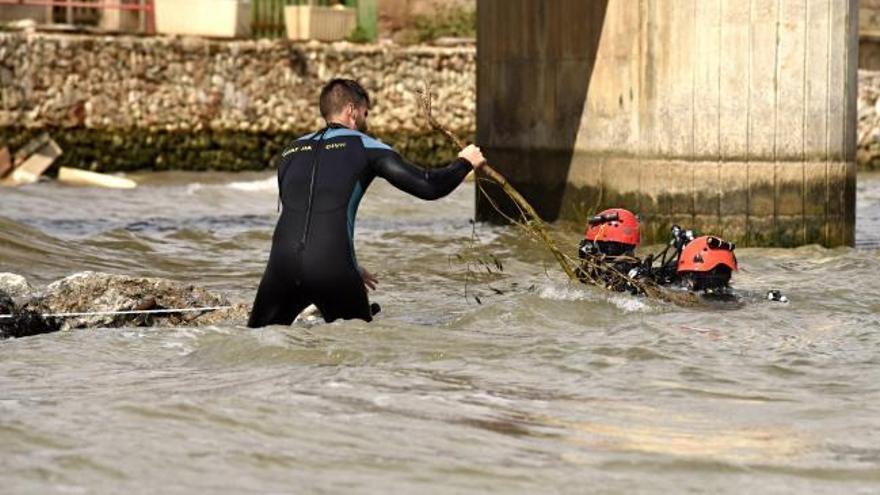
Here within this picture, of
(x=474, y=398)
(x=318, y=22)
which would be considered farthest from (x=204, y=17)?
(x=474, y=398)

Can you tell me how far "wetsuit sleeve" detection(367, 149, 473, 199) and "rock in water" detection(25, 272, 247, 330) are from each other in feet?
6.72

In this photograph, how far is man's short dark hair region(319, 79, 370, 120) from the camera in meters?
9.42

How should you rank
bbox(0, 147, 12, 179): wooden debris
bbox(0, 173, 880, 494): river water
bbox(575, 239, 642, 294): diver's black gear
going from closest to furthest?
bbox(0, 173, 880, 494): river water → bbox(575, 239, 642, 294): diver's black gear → bbox(0, 147, 12, 179): wooden debris

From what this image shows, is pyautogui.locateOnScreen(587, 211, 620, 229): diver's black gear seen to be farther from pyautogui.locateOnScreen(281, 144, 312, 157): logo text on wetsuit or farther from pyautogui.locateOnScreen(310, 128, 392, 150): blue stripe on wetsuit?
pyautogui.locateOnScreen(281, 144, 312, 157): logo text on wetsuit

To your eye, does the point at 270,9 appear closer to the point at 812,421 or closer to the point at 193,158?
the point at 193,158

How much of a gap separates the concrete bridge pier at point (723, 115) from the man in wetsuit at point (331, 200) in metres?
7.20

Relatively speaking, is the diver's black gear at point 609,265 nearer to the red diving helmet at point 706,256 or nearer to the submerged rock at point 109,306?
the red diving helmet at point 706,256

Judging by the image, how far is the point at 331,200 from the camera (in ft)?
30.5

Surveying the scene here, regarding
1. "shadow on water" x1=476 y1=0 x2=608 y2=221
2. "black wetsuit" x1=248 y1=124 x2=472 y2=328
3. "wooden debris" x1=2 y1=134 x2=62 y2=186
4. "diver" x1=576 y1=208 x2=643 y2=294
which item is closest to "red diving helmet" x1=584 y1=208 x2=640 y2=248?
"diver" x1=576 y1=208 x2=643 y2=294

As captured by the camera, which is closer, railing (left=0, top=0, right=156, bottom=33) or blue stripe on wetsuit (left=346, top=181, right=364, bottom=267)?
blue stripe on wetsuit (left=346, top=181, right=364, bottom=267)

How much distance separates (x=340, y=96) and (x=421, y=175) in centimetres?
59

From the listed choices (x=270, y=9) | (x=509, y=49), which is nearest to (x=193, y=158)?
(x=270, y=9)

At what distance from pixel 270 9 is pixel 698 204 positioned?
15264mm

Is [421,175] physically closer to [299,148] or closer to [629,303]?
[299,148]
